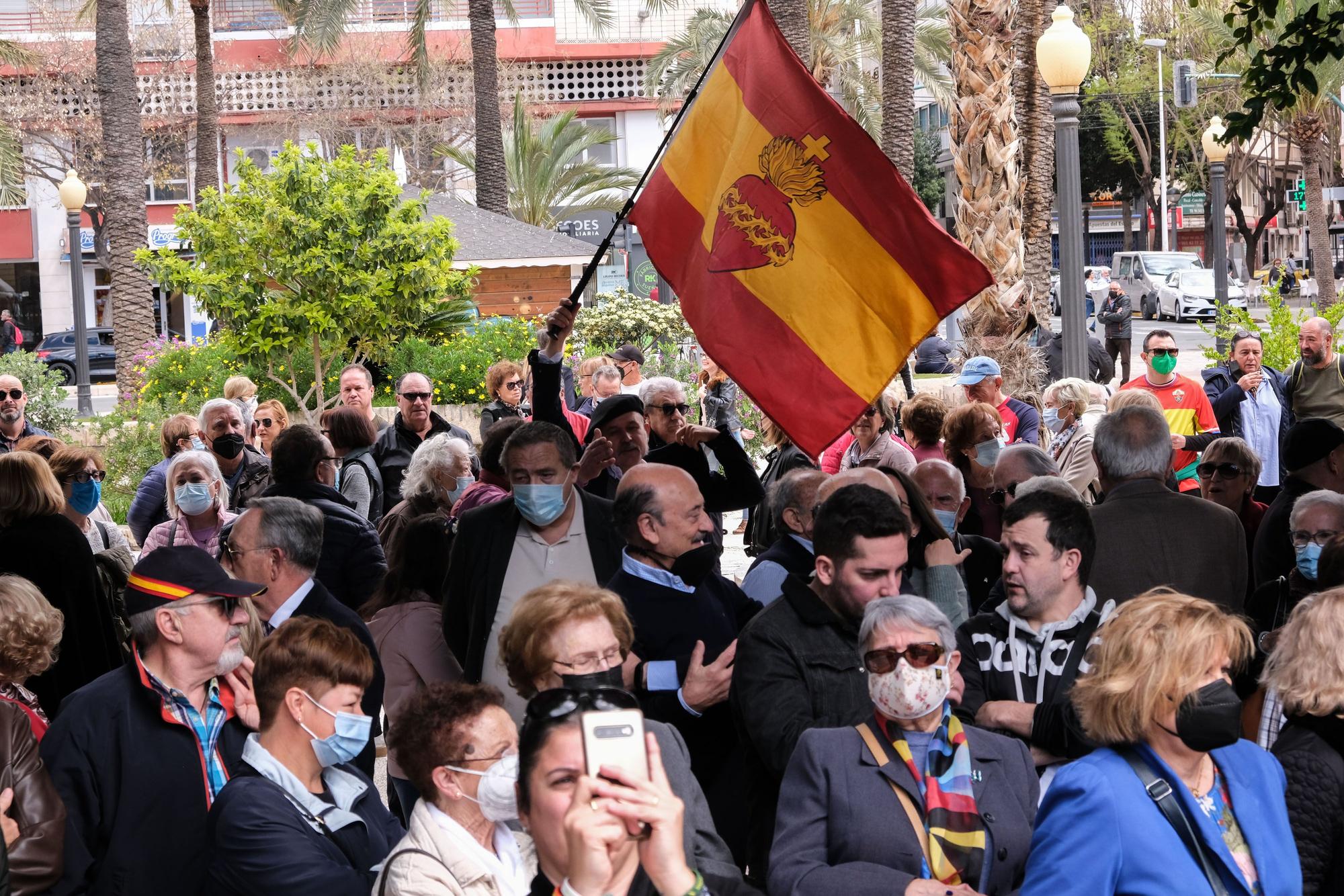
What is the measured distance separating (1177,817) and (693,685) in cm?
173

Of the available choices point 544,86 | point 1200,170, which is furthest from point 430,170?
point 1200,170

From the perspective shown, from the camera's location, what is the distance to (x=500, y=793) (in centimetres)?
348

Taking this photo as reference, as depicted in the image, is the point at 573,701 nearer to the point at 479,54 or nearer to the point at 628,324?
the point at 628,324

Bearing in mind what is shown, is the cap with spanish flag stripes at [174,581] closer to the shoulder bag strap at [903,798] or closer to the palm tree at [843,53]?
the shoulder bag strap at [903,798]

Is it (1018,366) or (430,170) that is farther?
(430,170)

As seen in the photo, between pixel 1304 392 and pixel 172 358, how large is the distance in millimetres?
14376

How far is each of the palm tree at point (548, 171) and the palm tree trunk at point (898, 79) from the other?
66.1 feet

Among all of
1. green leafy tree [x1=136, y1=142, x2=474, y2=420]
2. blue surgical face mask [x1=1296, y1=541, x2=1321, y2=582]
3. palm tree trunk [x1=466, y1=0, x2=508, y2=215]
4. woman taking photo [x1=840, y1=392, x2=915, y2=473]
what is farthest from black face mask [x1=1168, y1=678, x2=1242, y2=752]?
palm tree trunk [x1=466, y1=0, x2=508, y2=215]

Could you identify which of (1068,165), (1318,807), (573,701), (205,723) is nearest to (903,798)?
(1318,807)

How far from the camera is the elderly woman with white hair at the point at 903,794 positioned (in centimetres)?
392

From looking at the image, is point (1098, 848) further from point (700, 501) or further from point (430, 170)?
point (430, 170)

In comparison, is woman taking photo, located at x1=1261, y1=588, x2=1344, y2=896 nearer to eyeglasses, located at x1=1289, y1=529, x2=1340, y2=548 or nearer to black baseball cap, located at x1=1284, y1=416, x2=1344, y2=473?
eyeglasses, located at x1=1289, y1=529, x2=1340, y2=548

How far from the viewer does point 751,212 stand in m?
6.81

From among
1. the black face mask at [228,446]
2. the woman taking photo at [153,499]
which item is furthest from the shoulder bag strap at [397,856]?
the black face mask at [228,446]
